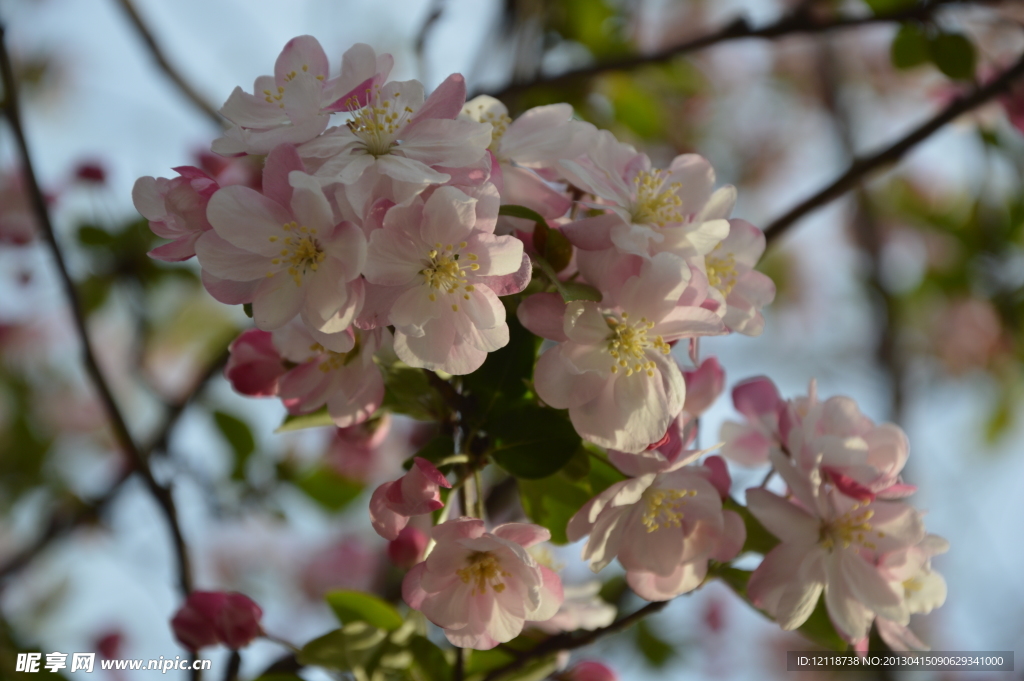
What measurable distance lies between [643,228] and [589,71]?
1.15 m

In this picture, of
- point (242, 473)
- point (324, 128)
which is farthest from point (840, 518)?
point (242, 473)

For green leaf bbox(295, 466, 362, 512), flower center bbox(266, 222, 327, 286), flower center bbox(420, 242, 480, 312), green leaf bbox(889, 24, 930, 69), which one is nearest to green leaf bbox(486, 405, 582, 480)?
flower center bbox(420, 242, 480, 312)

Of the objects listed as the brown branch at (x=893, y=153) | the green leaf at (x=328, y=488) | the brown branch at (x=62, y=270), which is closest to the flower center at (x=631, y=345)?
the brown branch at (x=893, y=153)

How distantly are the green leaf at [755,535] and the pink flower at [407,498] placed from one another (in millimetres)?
384

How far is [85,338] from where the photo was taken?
144 centimetres

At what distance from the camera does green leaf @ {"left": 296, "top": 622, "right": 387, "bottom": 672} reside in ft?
3.12

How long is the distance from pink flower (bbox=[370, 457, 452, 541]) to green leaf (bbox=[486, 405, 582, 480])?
8 cm

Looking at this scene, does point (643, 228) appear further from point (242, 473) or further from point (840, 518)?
point (242, 473)

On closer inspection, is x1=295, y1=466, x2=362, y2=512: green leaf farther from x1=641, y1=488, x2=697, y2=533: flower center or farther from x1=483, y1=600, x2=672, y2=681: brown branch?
x1=641, y1=488, x2=697, y2=533: flower center

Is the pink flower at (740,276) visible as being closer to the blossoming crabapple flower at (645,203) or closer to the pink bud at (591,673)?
the blossoming crabapple flower at (645,203)

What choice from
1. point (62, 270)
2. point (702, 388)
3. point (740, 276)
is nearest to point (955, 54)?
point (740, 276)

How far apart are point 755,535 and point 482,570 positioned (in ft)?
1.15

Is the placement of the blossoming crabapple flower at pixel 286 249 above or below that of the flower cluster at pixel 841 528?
above

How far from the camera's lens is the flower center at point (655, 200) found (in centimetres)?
85
